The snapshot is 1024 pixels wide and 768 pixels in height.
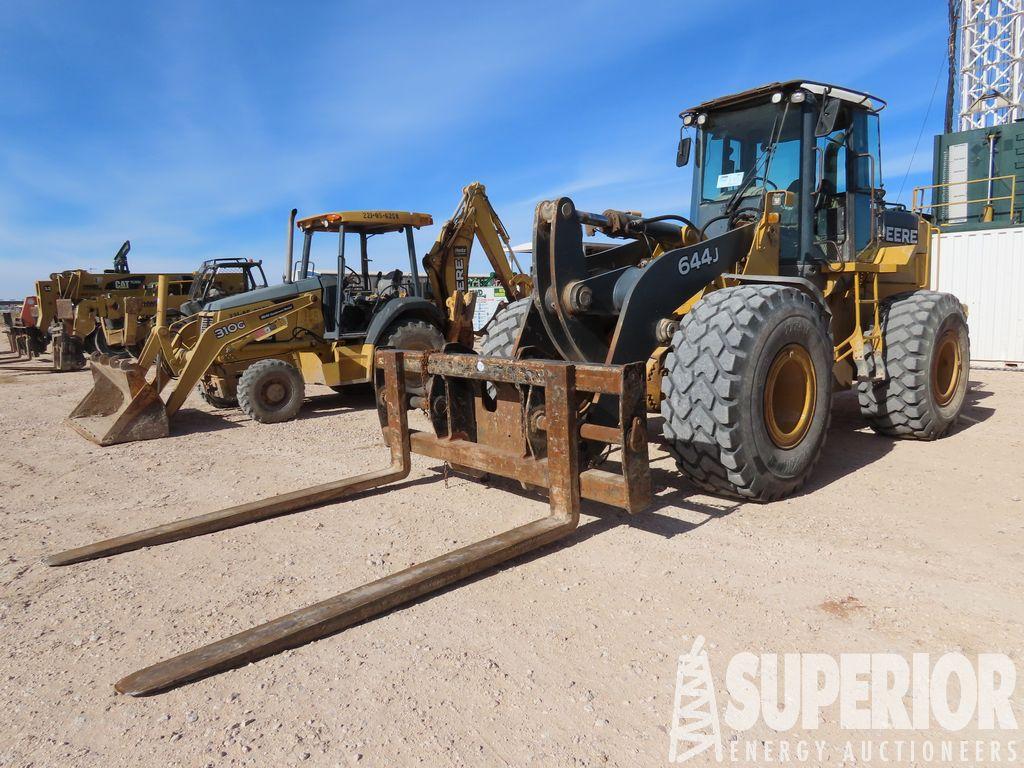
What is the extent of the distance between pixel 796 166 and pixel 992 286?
9.92 m

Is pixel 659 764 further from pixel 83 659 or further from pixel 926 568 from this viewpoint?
pixel 83 659

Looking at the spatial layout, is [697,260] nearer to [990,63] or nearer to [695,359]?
[695,359]

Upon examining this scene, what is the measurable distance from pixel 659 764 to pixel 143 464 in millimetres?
5518

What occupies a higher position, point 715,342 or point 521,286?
point 521,286

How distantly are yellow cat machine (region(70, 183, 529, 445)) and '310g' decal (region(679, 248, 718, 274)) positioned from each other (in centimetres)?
456

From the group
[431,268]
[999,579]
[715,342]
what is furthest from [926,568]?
[431,268]

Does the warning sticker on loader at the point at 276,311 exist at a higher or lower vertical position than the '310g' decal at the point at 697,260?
lower

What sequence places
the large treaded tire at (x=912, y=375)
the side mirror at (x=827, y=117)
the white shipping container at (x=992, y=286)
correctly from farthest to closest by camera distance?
the white shipping container at (x=992, y=286) < the large treaded tire at (x=912, y=375) < the side mirror at (x=827, y=117)

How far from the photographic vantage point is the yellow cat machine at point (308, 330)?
25.7ft

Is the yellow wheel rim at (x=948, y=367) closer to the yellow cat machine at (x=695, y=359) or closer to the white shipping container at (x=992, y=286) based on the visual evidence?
the yellow cat machine at (x=695, y=359)

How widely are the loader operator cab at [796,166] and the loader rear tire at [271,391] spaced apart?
5077 millimetres

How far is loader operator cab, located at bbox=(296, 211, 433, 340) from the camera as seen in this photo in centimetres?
898

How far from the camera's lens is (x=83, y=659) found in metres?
2.71

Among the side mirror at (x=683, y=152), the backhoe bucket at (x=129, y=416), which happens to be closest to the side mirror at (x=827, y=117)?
the side mirror at (x=683, y=152)
